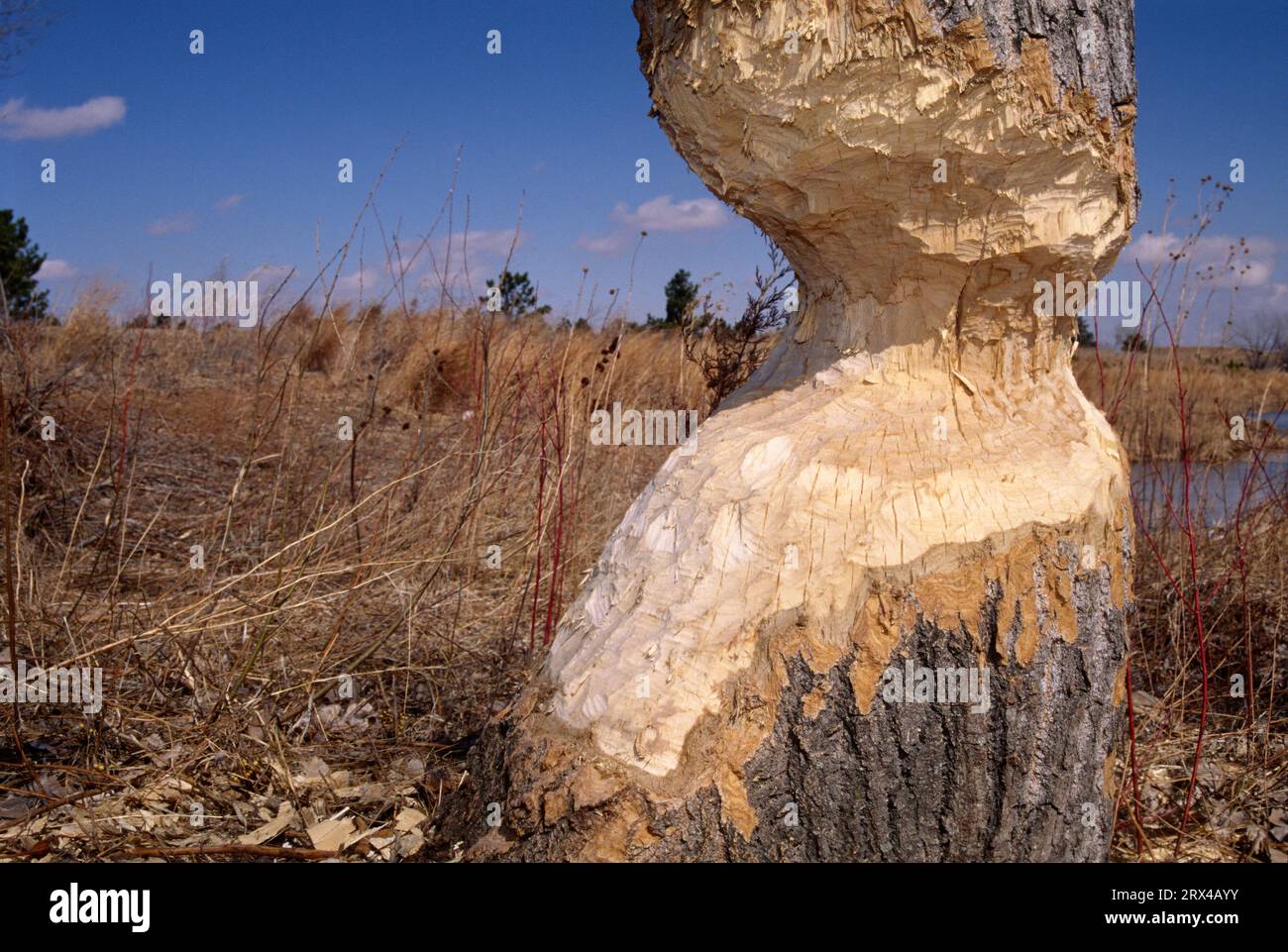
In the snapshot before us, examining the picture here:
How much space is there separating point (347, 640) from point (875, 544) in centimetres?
179

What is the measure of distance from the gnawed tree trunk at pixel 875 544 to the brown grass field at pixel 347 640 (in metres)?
0.49

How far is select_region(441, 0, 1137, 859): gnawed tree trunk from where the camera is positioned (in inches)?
60.2

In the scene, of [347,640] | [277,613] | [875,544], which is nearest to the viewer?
[875,544]

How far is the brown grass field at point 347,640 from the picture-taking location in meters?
2.04

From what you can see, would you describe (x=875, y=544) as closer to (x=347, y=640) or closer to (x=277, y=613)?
(x=277, y=613)

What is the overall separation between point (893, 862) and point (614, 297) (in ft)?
7.10

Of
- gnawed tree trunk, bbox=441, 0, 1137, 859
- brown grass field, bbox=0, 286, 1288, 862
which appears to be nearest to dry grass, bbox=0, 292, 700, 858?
brown grass field, bbox=0, 286, 1288, 862

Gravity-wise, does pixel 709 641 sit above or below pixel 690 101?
below

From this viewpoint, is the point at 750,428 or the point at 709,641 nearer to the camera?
the point at 709,641

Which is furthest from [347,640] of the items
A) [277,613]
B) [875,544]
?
[875,544]

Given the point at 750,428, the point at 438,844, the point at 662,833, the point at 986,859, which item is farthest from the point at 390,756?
the point at 986,859

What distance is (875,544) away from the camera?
1.59m

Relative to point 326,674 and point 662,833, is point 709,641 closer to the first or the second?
point 662,833

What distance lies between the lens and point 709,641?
1.56 meters
